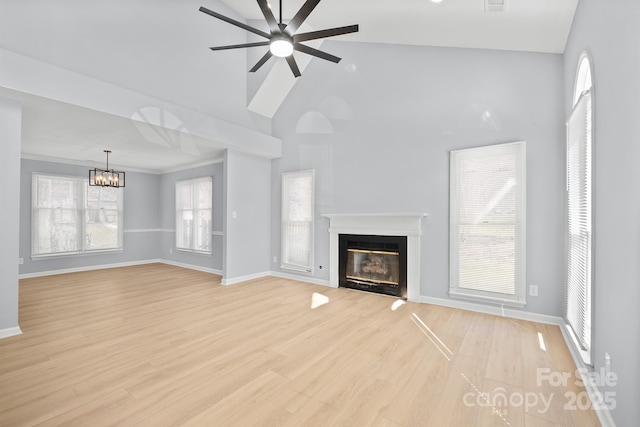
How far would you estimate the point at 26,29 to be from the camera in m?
2.96

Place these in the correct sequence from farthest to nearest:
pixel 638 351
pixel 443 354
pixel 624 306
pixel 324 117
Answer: pixel 324 117 < pixel 443 354 < pixel 624 306 < pixel 638 351

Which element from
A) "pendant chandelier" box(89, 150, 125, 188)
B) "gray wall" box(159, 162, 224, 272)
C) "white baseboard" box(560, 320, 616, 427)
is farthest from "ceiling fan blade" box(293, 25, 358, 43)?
"pendant chandelier" box(89, 150, 125, 188)

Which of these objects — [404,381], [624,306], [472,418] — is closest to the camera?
[624,306]

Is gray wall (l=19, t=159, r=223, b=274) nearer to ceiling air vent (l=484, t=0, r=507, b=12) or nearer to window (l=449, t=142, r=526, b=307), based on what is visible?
window (l=449, t=142, r=526, b=307)

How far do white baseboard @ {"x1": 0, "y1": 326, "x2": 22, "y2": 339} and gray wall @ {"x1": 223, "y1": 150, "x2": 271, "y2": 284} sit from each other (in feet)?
8.61

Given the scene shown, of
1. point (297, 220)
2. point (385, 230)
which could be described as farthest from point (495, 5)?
point (297, 220)

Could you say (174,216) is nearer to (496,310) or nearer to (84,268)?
(84,268)

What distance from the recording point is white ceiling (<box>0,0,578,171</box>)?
303 centimetres

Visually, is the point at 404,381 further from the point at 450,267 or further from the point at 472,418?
the point at 450,267

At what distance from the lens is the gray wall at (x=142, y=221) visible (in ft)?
18.7

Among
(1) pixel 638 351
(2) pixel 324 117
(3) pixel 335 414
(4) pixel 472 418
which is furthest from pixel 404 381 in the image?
(2) pixel 324 117

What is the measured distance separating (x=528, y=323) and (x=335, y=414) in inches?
113

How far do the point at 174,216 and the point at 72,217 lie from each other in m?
2.02

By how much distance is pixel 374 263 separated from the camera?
4.76m
